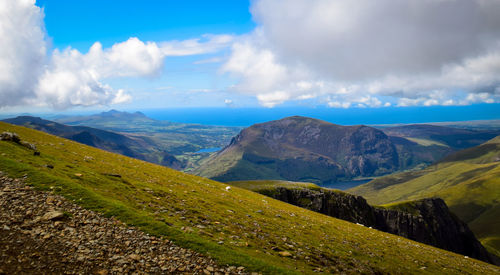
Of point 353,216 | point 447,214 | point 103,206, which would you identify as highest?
point 103,206

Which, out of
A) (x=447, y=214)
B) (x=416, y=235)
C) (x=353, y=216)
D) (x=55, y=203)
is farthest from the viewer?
(x=447, y=214)

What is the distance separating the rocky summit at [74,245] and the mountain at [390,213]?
71.4 metres

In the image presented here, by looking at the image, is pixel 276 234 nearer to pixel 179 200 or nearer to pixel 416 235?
pixel 179 200

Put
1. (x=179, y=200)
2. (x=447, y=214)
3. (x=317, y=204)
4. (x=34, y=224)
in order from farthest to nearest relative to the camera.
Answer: (x=447, y=214), (x=317, y=204), (x=179, y=200), (x=34, y=224)

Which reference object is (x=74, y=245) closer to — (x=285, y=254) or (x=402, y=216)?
(x=285, y=254)

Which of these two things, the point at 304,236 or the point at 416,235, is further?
the point at 416,235

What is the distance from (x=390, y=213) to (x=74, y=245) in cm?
13623

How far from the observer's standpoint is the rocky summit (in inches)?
446

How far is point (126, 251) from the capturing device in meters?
13.0

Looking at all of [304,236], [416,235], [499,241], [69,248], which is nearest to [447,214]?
[416,235]

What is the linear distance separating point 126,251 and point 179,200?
1162 centimetres

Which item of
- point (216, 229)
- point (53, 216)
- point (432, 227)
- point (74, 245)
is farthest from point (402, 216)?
point (53, 216)

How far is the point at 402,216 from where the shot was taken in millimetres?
120125

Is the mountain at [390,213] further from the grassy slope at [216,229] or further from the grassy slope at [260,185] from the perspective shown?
the grassy slope at [216,229]
